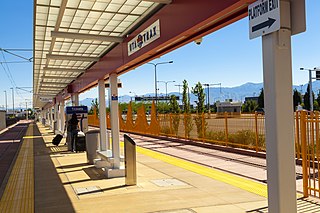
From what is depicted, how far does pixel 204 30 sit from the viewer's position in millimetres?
5480

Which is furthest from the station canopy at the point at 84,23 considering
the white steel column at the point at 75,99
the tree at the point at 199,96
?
the tree at the point at 199,96

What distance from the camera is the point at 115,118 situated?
1026 centimetres

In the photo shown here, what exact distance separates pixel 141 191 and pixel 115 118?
2726 millimetres

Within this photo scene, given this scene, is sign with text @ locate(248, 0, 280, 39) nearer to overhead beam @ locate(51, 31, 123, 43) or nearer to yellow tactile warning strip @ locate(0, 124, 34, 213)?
yellow tactile warning strip @ locate(0, 124, 34, 213)

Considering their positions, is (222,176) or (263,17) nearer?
(263,17)

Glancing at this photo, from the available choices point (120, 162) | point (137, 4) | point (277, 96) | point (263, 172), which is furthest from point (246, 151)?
point (277, 96)

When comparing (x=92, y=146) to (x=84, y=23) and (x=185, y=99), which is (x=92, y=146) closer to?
(x=84, y=23)

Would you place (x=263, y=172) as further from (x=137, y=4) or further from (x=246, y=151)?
(x=137, y=4)

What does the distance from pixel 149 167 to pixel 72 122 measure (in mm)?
7190

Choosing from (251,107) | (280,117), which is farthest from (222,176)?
(251,107)

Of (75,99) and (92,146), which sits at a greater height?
(75,99)

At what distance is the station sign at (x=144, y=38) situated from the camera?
6817 mm

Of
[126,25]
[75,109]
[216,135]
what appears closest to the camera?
[126,25]

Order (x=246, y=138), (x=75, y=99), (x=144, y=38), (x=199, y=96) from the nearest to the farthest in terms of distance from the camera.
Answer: (x=144, y=38), (x=246, y=138), (x=75, y=99), (x=199, y=96)
